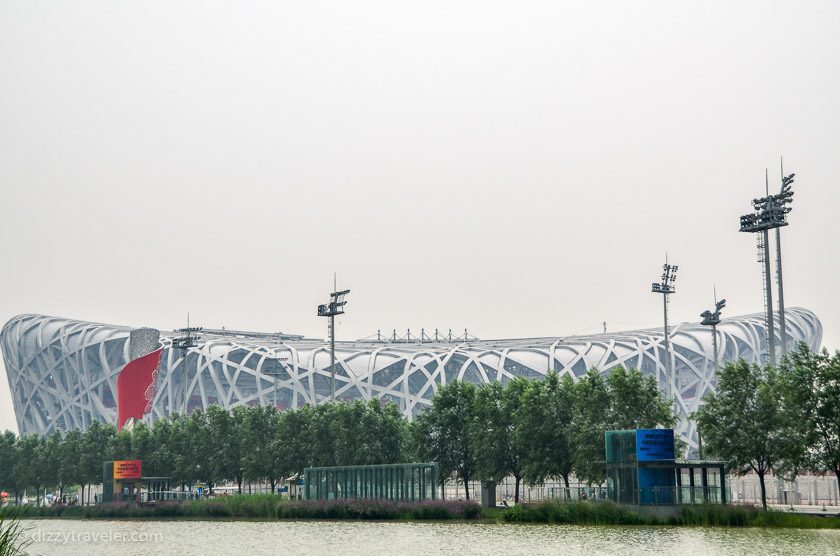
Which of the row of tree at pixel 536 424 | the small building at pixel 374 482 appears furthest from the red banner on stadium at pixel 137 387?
the row of tree at pixel 536 424

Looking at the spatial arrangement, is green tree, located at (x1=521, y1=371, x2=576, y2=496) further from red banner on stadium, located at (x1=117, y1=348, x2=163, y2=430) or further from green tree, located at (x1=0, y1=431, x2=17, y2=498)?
red banner on stadium, located at (x1=117, y1=348, x2=163, y2=430)

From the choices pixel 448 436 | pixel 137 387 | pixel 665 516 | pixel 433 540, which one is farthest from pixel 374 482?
pixel 137 387

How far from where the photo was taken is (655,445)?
58.4 metres

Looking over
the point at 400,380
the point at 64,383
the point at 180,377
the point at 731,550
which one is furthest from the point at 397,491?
the point at 64,383

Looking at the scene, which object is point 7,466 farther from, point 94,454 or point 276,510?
point 276,510

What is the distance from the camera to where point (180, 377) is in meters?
170

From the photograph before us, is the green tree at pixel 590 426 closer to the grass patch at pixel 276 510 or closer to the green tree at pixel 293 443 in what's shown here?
the grass patch at pixel 276 510

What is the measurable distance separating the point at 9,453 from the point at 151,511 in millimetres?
42049

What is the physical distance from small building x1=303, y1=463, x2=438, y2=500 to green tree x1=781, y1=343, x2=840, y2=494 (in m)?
21.8

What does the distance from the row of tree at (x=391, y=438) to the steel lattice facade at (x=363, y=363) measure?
1749 inches

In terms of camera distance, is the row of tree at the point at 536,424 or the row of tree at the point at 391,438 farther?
the row of tree at the point at 391,438

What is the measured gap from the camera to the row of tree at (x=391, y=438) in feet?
224

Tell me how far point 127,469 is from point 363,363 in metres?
73.9

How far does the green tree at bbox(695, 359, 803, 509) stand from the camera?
5994cm
